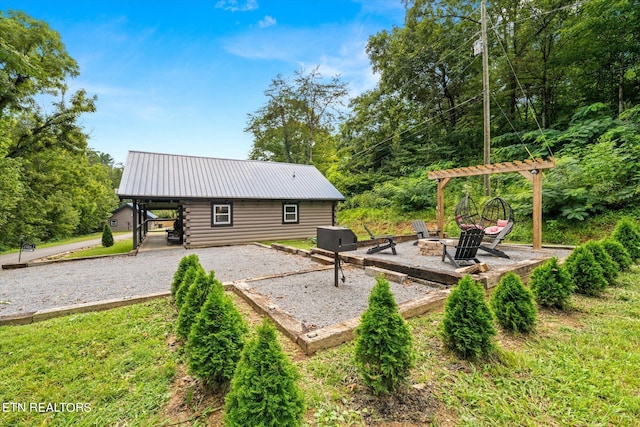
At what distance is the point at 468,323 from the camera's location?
2.27 m

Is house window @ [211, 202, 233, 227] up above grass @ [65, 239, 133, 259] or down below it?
above

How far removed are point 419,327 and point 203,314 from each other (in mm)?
2281

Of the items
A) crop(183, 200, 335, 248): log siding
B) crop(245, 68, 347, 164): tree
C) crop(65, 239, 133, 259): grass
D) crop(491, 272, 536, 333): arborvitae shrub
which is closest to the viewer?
crop(491, 272, 536, 333): arborvitae shrub

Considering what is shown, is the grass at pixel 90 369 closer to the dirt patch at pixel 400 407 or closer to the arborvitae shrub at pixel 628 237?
the dirt patch at pixel 400 407

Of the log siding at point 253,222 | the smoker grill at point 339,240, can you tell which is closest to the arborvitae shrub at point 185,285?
the smoker grill at point 339,240

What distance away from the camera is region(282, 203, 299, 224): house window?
38.8 ft

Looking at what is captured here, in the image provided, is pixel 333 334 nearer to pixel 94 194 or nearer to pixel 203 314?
pixel 203 314

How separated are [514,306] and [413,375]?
4.89 ft

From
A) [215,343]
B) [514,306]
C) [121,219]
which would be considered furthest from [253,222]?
[121,219]

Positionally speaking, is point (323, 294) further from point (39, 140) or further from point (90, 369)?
point (39, 140)

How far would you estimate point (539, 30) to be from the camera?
39.5 ft

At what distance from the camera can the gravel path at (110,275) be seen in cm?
421

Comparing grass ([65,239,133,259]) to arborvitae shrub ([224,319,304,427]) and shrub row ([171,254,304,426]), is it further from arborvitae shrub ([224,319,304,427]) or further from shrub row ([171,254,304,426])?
arborvitae shrub ([224,319,304,427])

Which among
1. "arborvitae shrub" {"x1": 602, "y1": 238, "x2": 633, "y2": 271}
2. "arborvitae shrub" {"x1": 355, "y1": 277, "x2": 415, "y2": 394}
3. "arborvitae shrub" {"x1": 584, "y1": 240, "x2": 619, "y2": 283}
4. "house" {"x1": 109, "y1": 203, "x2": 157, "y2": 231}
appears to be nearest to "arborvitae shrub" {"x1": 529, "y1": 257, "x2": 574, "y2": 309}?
"arborvitae shrub" {"x1": 584, "y1": 240, "x2": 619, "y2": 283}
